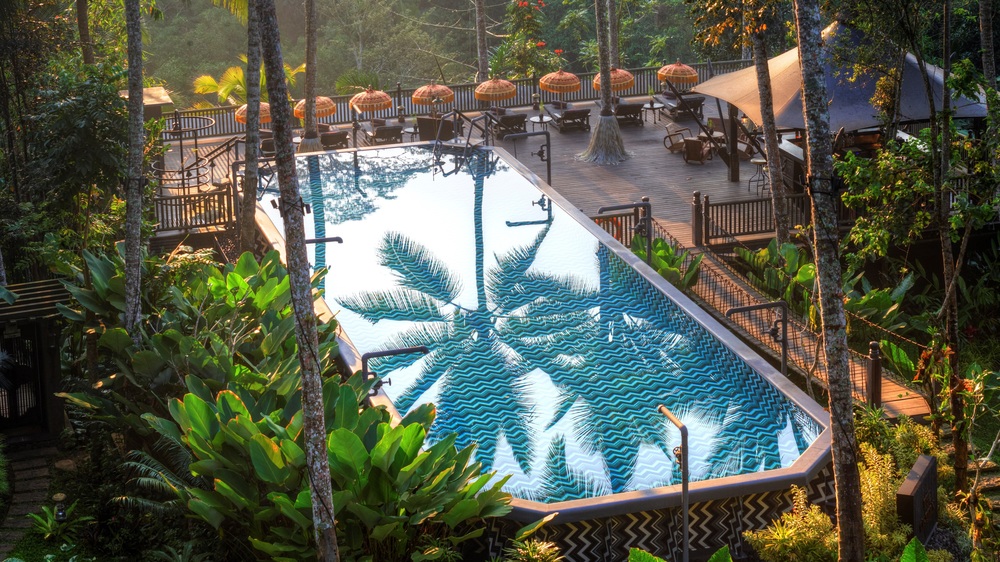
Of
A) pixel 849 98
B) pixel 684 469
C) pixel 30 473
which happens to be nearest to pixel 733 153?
pixel 849 98

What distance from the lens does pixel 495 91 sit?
27.1 metres

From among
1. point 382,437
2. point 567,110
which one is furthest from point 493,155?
point 382,437

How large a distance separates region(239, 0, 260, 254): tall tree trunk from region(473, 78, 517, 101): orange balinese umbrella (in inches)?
367

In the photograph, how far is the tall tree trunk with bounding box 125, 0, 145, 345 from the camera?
42.9 feet

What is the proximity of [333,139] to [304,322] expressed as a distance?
1862cm

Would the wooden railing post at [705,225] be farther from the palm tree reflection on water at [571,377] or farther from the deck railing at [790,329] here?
the palm tree reflection on water at [571,377]

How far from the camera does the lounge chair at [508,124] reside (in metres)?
26.8

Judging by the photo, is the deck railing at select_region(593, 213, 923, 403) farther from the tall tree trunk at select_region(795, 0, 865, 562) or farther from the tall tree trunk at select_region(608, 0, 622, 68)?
the tall tree trunk at select_region(608, 0, 622, 68)

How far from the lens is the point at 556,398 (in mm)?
13859

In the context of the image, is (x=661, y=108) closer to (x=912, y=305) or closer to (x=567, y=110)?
(x=567, y=110)

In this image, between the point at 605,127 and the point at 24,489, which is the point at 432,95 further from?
the point at 24,489

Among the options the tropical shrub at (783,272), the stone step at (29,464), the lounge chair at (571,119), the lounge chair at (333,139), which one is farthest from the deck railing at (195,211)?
the lounge chair at (571,119)

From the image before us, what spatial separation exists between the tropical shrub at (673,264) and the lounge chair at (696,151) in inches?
275

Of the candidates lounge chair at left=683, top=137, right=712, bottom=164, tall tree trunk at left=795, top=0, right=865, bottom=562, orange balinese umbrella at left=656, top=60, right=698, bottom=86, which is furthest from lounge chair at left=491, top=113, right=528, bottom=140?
tall tree trunk at left=795, top=0, right=865, bottom=562
